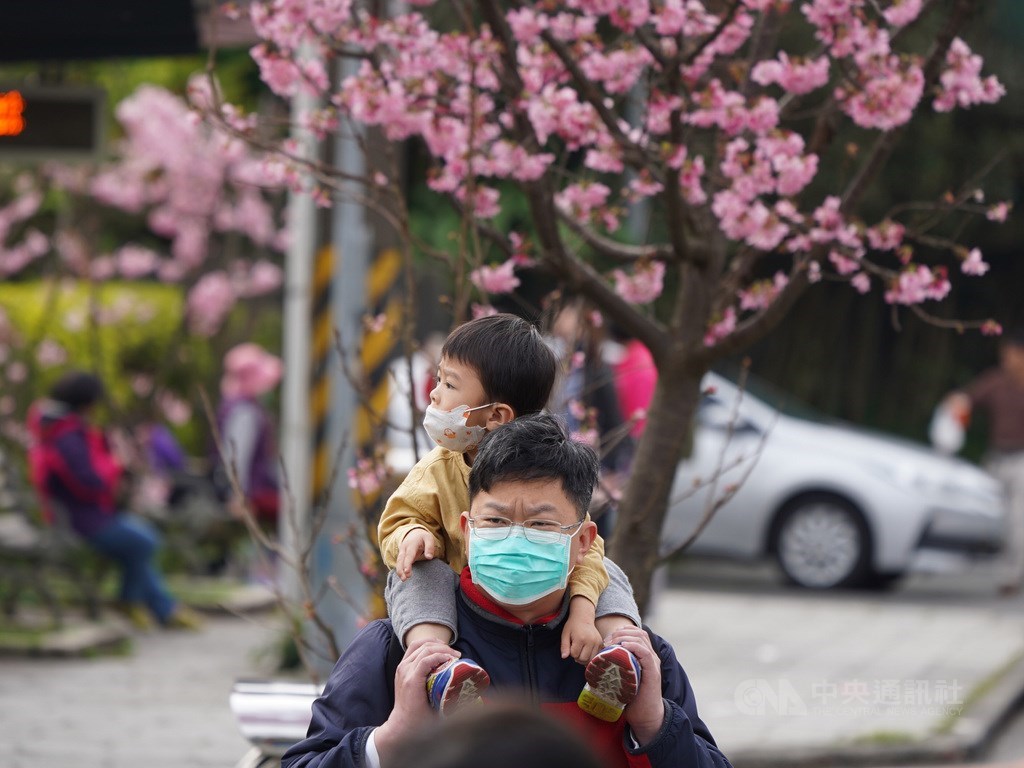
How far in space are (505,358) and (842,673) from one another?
6791 millimetres

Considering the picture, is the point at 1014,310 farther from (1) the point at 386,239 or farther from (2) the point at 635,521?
(2) the point at 635,521

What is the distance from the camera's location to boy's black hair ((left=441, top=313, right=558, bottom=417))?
115 inches

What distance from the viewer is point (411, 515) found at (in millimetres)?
2916

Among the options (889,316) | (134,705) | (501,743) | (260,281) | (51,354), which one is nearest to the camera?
(501,743)

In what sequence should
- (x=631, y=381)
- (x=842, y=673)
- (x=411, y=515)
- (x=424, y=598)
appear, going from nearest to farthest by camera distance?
(x=424, y=598) < (x=411, y=515) < (x=631, y=381) < (x=842, y=673)

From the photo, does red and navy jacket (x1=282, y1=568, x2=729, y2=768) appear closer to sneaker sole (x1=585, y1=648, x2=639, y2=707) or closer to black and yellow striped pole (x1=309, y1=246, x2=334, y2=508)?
sneaker sole (x1=585, y1=648, x2=639, y2=707)

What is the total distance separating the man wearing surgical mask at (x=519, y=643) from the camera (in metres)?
2.58

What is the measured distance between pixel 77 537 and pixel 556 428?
8.31m

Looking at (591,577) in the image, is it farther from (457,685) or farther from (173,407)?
(173,407)

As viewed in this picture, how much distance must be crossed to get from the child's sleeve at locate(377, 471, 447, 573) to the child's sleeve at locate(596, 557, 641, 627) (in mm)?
288

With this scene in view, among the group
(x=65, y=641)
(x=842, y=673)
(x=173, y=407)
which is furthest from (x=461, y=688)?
(x=173, y=407)

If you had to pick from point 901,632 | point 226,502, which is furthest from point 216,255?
point 901,632

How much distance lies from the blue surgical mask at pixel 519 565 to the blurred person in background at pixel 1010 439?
1100 centimetres

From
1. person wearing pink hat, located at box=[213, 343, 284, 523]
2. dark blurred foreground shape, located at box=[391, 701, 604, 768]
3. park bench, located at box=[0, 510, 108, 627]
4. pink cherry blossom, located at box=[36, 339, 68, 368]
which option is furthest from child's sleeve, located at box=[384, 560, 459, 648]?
pink cherry blossom, located at box=[36, 339, 68, 368]
